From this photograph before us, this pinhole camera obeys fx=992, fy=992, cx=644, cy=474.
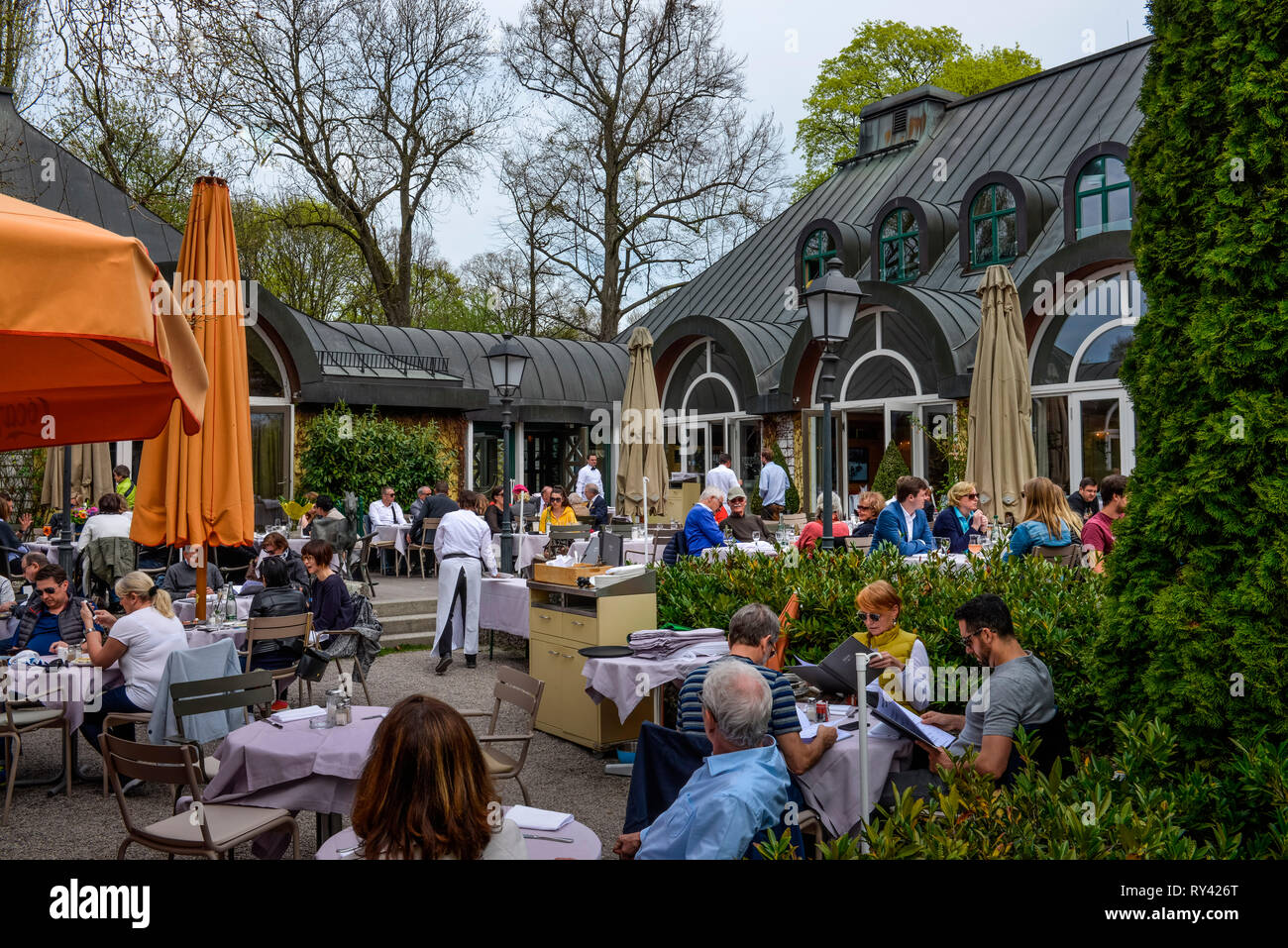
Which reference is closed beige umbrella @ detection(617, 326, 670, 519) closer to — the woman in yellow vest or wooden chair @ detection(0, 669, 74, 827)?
wooden chair @ detection(0, 669, 74, 827)

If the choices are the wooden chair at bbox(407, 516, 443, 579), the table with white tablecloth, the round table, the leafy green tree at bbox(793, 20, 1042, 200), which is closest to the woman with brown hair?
the round table

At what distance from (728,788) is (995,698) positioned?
1.49m

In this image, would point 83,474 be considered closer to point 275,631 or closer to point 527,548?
point 527,548

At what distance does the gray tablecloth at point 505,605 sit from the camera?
1021 cm

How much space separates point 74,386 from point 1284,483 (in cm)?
442

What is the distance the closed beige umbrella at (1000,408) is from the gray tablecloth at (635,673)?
20.6 ft

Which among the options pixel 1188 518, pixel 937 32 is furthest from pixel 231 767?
pixel 937 32

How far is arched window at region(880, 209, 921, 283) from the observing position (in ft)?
63.7

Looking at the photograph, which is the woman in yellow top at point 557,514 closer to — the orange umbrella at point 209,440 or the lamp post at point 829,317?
the lamp post at point 829,317

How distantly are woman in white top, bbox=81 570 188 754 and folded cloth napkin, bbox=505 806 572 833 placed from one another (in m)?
A: 3.52

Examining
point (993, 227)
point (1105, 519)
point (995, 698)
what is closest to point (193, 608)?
point (995, 698)

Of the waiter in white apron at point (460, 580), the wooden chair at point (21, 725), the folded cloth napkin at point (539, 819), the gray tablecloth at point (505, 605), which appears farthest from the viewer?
the gray tablecloth at point (505, 605)

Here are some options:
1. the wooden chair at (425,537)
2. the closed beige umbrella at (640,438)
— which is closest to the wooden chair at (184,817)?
the wooden chair at (425,537)

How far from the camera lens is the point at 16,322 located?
7.86 feet
